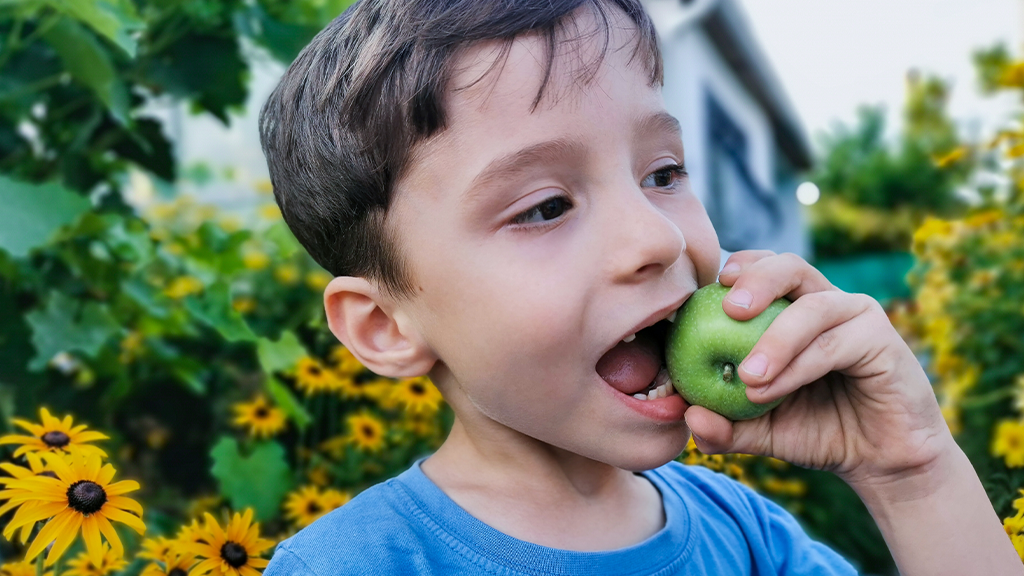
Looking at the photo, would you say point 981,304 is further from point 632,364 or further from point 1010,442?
point 632,364

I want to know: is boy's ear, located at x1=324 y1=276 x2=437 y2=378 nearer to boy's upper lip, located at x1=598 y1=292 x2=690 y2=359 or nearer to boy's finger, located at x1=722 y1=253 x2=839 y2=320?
boy's upper lip, located at x1=598 y1=292 x2=690 y2=359

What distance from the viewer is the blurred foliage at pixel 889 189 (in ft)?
52.7

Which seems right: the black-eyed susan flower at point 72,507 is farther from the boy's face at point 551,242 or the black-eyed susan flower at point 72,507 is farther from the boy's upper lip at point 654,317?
the boy's upper lip at point 654,317

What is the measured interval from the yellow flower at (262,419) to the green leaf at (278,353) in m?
0.29

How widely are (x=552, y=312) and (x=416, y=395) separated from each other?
1114mm

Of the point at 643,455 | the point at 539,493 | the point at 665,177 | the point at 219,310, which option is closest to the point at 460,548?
the point at 539,493

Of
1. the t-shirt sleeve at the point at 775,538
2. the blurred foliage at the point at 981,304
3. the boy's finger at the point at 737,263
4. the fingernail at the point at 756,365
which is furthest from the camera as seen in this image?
the blurred foliage at the point at 981,304

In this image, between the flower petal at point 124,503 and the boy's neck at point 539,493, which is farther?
the boy's neck at point 539,493

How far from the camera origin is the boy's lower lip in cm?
107

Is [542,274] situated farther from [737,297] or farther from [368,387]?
[368,387]

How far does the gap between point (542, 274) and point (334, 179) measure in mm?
398

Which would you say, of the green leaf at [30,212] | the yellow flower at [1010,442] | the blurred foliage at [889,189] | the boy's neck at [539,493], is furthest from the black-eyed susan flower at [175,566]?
the blurred foliage at [889,189]

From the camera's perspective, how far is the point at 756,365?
1012 mm

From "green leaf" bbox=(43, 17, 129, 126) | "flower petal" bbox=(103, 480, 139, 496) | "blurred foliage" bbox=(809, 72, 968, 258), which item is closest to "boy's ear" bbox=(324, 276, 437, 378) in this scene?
"flower petal" bbox=(103, 480, 139, 496)
